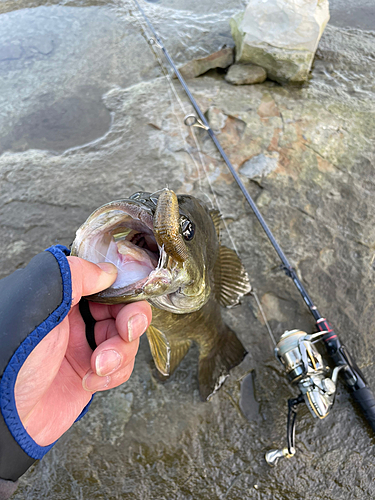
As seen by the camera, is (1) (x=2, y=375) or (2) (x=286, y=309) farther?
(2) (x=286, y=309)

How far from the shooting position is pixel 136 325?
1556 mm

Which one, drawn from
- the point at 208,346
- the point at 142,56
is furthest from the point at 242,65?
the point at 208,346

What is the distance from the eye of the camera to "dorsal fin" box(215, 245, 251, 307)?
2.51m

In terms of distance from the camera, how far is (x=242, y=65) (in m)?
4.83

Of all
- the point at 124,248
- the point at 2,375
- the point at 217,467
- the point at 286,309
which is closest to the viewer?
the point at 2,375

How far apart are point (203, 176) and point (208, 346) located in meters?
1.85

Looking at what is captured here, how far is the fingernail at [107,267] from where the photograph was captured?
1.39 metres

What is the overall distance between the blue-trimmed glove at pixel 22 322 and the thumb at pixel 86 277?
0.02 m

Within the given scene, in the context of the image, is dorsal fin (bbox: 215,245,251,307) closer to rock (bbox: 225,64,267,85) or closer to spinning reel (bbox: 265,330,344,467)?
spinning reel (bbox: 265,330,344,467)

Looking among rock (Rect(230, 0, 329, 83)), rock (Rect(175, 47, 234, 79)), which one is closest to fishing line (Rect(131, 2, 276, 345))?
rock (Rect(175, 47, 234, 79))

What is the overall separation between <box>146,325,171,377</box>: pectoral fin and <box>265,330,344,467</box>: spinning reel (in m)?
0.81

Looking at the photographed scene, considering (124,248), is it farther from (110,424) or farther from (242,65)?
(242,65)

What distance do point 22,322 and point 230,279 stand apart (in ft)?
5.46

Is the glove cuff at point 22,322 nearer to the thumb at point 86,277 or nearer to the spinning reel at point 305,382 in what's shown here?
the thumb at point 86,277
